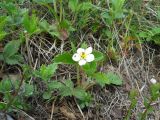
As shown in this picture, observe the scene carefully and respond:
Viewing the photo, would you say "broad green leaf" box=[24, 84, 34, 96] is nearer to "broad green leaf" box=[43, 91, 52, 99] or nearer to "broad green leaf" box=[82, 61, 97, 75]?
"broad green leaf" box=[43, 91, 52, 99]

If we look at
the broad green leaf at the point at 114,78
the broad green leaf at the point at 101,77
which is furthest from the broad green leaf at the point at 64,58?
the broad green leaf at the point at 114,78

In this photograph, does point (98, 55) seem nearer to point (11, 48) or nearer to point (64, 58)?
point (64, 58)

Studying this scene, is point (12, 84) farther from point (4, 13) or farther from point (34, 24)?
point (4, 13)

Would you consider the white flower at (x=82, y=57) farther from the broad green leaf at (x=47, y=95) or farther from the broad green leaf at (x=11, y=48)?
the broad green leaf at (x=11, y=48)

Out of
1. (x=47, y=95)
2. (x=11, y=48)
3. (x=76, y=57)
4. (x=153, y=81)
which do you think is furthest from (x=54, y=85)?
(x=153, y=81)

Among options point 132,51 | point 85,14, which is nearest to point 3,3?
point 85,14

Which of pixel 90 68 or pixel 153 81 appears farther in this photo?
pixel 153 81

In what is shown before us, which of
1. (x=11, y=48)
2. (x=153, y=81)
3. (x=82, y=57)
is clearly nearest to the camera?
(x=82, y=57)
